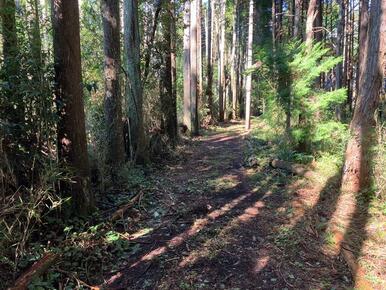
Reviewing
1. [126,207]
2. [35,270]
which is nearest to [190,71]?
[126,207]

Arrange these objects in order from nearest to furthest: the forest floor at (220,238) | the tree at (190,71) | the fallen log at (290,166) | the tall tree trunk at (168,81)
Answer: the forest floor at (220,238)
the fallen log at (290,166)
the tall tree trunk at (168,81)
the tree at (190,71)

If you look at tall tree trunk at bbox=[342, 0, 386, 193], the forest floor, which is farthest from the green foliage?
tall tree trunk at bbox=[342, 0, 386, 193]

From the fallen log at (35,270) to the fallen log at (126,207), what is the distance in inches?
56.1

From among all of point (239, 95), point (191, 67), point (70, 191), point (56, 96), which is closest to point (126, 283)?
point (70, 191)

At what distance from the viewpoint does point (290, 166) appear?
25.8 feet

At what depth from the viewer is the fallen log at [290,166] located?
758 centimetres

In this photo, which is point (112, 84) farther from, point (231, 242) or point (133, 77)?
point (231, 242)

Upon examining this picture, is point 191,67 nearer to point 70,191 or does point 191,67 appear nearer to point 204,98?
point 204,98

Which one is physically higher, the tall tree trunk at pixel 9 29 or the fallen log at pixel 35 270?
the tall tree trunk at pixel 9 29

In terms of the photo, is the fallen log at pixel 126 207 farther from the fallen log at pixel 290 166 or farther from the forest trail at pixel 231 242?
the fallen log at pixel 290 166

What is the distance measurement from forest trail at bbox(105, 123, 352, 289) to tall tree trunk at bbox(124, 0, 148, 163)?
132 centimetres

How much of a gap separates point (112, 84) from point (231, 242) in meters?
4.22

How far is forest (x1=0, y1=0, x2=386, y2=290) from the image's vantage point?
3.74 meters

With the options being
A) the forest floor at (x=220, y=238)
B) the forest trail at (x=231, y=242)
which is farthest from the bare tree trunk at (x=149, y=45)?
the forest trail at (x=231, y=242)
